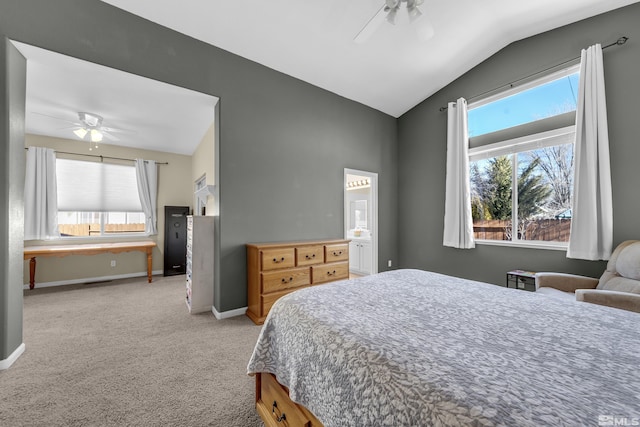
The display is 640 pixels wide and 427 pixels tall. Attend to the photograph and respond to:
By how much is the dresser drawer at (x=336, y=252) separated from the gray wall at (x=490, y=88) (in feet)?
5.92

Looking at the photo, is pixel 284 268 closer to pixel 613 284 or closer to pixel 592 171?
pixel 613 284

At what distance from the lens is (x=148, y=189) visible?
203 inches

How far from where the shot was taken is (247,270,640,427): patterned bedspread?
0.62 meters

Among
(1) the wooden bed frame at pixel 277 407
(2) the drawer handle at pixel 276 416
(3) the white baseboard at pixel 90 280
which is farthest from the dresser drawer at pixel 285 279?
(3) the white baseboard at pixel 90 280

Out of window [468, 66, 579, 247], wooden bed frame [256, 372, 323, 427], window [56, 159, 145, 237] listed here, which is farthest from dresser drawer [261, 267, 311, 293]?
window [56, 159, 145, 237]

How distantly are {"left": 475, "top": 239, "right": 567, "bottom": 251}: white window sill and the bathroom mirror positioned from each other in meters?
2.71

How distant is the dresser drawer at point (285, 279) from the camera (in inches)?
113

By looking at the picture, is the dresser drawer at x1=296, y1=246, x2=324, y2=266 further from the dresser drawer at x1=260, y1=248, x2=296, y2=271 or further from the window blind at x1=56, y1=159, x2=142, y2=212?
the window blind at x1=56, y1=159, x2=142, y2=212

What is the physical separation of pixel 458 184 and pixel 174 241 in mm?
5658

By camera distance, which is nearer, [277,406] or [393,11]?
[277,406]

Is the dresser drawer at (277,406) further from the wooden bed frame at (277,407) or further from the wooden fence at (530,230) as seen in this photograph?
the wooden fence at (530,230)

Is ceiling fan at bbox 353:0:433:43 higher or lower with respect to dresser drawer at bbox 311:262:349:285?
higher

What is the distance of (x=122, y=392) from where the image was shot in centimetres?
172

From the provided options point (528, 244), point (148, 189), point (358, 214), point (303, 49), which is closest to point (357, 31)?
point (303, 49)
